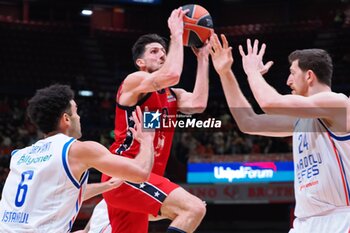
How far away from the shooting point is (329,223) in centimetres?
345

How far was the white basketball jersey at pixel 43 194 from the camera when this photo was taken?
120 inches

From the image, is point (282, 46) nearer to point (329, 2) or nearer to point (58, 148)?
point (329, 2)

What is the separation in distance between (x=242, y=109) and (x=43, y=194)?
1.60 meters

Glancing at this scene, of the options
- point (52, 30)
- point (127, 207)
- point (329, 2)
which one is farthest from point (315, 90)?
point (329, 2)

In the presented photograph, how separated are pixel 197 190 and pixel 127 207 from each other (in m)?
8.76

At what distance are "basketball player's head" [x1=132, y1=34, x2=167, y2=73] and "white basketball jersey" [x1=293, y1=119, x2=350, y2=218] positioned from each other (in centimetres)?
152

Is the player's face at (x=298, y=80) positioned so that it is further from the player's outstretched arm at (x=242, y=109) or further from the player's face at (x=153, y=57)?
the player's face at (x=153, y=57)

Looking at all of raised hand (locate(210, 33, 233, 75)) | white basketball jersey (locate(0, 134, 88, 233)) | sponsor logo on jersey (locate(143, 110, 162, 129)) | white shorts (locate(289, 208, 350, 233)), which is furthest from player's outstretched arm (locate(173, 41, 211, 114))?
white basketball jersey (locate(0, 134, 88, 233))

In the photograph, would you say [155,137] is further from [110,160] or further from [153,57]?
[110,160]

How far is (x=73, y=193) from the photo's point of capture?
3148mm

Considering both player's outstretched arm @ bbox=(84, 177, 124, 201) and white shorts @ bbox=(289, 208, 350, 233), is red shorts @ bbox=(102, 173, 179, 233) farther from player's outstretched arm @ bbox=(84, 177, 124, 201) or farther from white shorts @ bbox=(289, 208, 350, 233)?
white shorts @ bbox=(289, 208, 350, 233)

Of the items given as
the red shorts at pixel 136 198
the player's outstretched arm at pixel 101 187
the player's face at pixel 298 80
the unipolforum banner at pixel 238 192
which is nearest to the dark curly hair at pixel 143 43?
the red shorts at pixel 136 198

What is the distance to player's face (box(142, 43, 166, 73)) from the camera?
15.4ft

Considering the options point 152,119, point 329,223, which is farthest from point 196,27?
point 329,223
